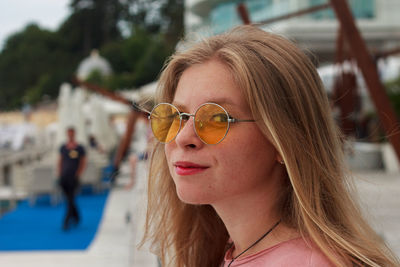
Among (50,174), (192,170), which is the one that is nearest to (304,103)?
(192,170)

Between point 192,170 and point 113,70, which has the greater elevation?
point 192,170

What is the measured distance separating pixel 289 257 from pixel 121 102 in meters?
9.56

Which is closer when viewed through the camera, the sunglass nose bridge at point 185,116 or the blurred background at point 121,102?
the sunglass nose bridge at point 185,116

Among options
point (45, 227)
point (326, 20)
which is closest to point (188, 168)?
point (45, 227)

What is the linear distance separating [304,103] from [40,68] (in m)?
71.7

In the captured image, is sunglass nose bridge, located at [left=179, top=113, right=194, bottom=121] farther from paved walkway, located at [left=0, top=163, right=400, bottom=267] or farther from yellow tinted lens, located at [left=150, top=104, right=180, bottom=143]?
paved walkway, located at [left=0, top=163, right=400, bottom=267]

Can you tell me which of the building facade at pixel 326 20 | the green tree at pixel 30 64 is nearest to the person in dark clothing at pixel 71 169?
the building facade at pixel 326 20

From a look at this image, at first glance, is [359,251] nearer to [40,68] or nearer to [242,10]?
[242,10]

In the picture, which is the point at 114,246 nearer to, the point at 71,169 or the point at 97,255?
the point at 97,255

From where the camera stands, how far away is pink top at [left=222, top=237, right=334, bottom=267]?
44.5 inches

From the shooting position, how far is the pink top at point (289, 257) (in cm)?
113

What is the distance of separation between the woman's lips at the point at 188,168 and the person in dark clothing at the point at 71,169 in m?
7.66

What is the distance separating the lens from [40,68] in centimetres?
6912

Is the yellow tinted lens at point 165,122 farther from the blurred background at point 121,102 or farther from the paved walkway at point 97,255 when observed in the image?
the paved walkway at point 97,255
